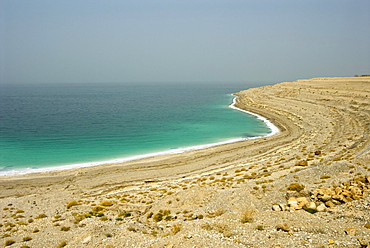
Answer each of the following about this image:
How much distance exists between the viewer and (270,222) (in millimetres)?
13328

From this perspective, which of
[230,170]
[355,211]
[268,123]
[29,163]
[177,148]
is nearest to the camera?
[355,211]

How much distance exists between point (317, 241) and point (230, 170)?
54.0 feet

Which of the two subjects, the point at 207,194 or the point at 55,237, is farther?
A: the point at 207,194

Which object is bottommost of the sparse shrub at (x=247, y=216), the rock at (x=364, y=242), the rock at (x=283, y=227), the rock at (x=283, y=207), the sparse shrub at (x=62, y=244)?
the sparse shrub at (x=62, y=244)

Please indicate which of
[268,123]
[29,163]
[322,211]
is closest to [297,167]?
[322,211]

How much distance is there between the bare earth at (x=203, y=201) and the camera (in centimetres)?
1246

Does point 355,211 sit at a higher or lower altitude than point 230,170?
higher

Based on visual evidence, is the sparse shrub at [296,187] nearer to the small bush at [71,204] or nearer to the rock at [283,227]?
the rock at [283,227]

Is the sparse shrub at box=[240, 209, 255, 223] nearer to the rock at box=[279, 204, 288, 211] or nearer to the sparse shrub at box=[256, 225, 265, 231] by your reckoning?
the sparse shrub at box=[256, 225, 265, 231]

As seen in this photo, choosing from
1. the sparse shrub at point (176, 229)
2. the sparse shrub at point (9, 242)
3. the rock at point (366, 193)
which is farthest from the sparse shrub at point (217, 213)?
the sparse shrub at point (9, 242)

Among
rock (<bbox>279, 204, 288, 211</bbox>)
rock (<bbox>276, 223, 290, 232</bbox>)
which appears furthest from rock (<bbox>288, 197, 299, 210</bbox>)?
rock (<bbox>276, 223, 290, 232</bbox>)

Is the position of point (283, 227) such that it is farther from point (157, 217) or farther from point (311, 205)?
point (157, 217)

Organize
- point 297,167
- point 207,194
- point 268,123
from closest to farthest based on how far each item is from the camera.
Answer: point 207,194
point 297,167
point 268,123

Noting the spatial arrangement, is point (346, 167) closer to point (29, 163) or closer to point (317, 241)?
point (317, 241)
